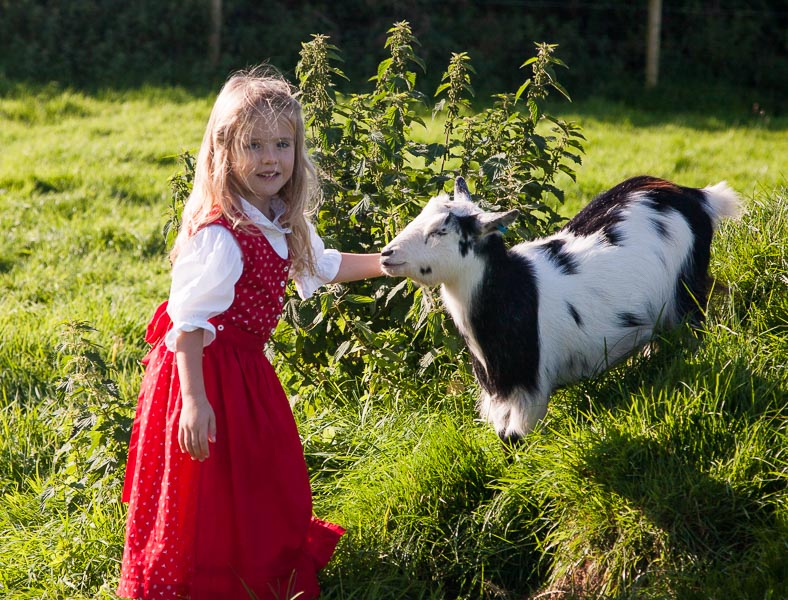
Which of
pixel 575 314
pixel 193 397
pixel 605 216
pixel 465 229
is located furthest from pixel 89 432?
pixel 605 216

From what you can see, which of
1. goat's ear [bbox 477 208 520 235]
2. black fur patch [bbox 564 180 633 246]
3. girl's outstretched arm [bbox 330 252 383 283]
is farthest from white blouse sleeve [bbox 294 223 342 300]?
black fur patch [bbox 564 180 633 246]

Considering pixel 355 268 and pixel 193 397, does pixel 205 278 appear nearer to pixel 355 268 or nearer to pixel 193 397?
pixel 193 397

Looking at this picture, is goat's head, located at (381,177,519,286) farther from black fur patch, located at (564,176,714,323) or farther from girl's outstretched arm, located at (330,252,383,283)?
black fur patch, located at (564,176,714,323)

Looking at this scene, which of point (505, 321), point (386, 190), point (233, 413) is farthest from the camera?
point (386, 190)

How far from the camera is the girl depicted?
2.73 meters

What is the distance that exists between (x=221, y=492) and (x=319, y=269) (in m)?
0.80

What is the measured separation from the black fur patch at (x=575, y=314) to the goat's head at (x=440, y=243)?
0.39 metres

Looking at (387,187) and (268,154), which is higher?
(268,154)

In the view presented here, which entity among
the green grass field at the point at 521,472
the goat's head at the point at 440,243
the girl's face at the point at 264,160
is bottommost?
the green grass field at the point at 521,472

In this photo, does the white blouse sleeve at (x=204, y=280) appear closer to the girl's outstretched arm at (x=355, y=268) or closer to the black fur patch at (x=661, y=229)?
the girl's outstretched arm at (x=355, y=268)

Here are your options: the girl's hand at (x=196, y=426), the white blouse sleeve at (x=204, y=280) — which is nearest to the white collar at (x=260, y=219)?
the white blouse sleeve at (x=204, y=280)

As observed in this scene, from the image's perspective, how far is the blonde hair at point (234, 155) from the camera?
107 inches

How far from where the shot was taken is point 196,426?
8.50 ft

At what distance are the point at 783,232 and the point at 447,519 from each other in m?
1.87
